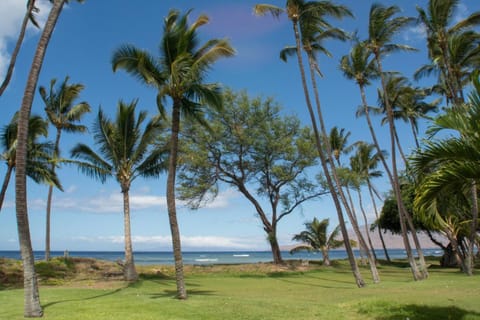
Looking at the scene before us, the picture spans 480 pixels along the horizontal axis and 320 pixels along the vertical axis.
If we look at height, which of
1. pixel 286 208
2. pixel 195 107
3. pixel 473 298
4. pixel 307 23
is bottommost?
pixel 473 298

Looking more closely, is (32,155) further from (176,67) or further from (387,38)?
(387,38)

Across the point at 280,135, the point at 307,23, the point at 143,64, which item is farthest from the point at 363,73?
the point at 143,64

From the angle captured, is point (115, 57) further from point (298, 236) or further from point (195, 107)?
point (298, 236)

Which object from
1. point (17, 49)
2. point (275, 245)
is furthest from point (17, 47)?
point (275, 245)

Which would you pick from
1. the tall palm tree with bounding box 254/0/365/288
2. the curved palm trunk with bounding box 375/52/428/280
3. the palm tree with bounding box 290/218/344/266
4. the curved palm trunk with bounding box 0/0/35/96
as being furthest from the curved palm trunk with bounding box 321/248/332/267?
the curved palm trunk with bounding box 0/0/35/96

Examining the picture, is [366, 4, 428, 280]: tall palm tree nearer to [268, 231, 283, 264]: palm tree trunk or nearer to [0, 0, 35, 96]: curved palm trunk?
[268, 231, 283, 264]: palm tree trunk

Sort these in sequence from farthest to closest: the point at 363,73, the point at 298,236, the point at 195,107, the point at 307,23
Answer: the point at 298,236 → the point at 363,73 → the point at 307,23 → the point at 195,107

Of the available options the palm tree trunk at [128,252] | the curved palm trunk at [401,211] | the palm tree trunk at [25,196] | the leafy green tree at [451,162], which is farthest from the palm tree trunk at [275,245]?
the leafy green tree at [451,162]

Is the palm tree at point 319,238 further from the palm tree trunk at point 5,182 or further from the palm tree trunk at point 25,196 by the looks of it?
the palm tree trunk at point 25,196

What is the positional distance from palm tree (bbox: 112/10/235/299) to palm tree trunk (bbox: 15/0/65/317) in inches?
118

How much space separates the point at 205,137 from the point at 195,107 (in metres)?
13.8

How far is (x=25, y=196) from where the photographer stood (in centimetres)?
924

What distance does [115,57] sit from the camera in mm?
12711

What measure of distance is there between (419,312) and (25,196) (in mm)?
9464
